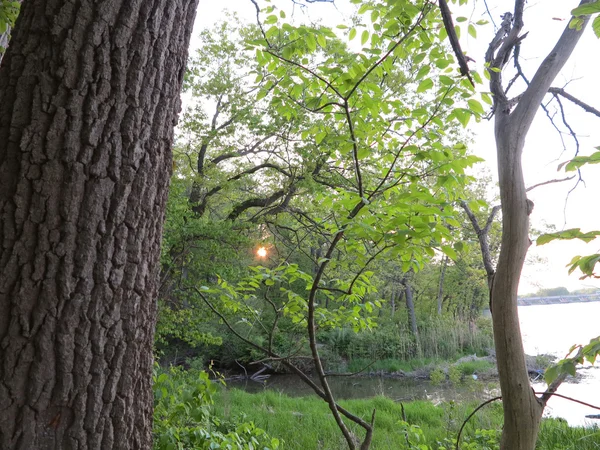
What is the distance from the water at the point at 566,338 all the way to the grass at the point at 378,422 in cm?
158

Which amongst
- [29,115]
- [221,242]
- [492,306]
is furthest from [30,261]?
[221,242]

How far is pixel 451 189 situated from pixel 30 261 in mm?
1515

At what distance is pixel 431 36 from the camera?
5.88ft

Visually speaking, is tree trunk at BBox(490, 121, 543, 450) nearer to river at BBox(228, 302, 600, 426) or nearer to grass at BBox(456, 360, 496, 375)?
river at BBox(228, 302, 600, 426)

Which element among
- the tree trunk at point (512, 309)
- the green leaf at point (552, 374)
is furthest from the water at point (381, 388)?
the green leaf at point (552, 374)

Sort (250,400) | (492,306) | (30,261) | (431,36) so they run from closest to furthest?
1. (30,261)
2. (492,306)
3. (431,36)
4. (250,400)

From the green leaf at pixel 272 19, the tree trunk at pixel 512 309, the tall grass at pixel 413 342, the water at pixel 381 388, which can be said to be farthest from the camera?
the tall grass at pixel 413 342

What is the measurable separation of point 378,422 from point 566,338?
1385 cm

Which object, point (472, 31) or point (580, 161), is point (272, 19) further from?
point (580, 161)

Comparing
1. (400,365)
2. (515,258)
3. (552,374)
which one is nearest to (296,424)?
(515,258)

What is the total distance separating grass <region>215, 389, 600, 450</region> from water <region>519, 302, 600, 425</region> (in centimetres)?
158

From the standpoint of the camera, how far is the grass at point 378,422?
4898mm

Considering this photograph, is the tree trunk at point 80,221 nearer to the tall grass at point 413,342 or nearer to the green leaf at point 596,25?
the green leaf at point 596,25

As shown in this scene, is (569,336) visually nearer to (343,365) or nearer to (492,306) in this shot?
(343,365)
